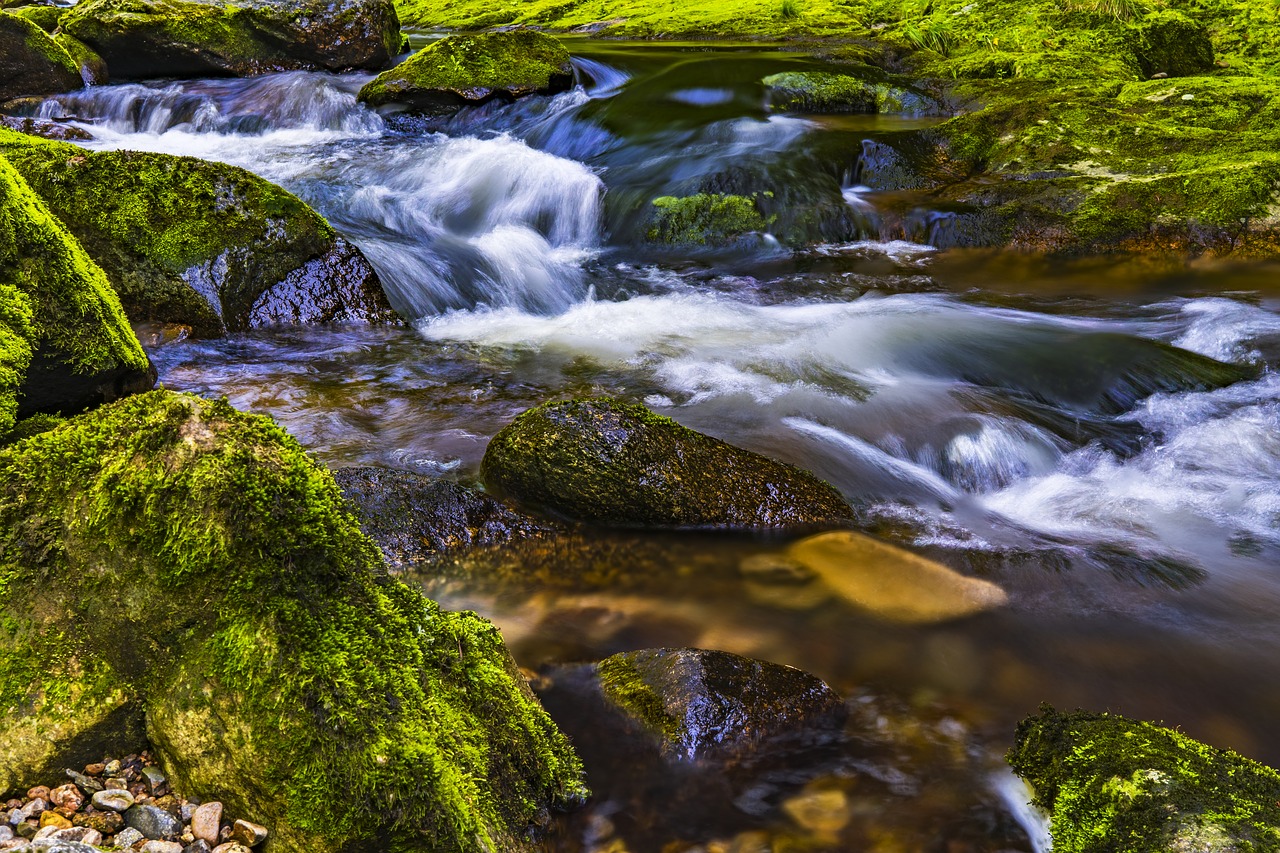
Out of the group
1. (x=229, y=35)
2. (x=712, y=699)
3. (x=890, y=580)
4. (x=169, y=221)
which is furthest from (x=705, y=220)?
(x=229, y=35)

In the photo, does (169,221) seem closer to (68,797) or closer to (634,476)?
(634,476)

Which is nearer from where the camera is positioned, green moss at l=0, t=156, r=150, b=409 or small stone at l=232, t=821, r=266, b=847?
small stone at l=232, t=821, r=266, b=847

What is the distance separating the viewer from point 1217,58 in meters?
15.7

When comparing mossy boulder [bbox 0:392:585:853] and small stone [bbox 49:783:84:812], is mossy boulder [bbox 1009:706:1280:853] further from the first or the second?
small stone [bbox 49:783:84:812]

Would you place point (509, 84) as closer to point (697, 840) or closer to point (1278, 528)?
point (1278, 528)

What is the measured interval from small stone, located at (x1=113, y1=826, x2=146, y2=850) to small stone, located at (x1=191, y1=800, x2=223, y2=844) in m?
0.12

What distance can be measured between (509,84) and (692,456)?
12.1m

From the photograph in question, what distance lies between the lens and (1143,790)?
2.74 meters

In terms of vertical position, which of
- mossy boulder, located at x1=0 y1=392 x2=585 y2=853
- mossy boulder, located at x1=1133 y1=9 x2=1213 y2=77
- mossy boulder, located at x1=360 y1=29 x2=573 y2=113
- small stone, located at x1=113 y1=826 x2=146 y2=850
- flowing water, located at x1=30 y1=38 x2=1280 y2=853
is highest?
mossy boulder, located at x1=1133 y1=9 x2=1213 y2=77

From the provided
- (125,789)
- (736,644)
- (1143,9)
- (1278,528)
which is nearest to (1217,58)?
(1143,9)

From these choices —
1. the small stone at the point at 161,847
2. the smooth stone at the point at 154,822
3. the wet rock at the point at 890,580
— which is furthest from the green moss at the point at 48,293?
the wet rock at the point at 890,580

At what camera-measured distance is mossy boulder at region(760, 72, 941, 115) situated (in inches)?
572

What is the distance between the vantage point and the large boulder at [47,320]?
3.60 metres

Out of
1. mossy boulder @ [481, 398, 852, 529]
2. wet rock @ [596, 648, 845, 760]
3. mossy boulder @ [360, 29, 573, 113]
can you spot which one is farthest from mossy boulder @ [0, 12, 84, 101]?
wet rock @ [596, 648, 845, 760]
